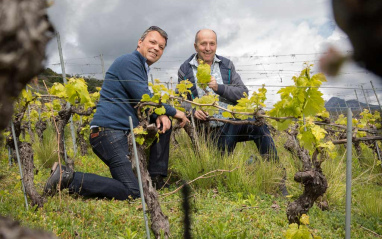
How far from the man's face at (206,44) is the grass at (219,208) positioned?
131cm

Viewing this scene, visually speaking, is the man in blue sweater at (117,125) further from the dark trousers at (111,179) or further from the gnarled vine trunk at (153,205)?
the gnarled vine trunk at (153,205)

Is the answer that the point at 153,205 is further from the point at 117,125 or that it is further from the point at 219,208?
the point at 117,125

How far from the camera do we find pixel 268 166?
456 cm

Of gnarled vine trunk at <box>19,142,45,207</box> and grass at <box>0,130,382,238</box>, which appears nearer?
grass at <box>0,130,382,238</box>

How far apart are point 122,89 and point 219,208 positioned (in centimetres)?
175

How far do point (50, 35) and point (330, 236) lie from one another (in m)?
3.40

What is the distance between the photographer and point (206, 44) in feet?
16.2

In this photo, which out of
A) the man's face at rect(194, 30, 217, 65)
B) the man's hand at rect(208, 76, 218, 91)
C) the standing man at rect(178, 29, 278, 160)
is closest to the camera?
the man's hand at rect(208, 76, 218, 91)

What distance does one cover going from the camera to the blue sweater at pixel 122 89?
388cm

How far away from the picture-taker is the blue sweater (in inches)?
153

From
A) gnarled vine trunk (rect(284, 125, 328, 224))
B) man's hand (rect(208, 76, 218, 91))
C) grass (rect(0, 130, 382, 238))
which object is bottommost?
grass (rect(0, 130, 382, 238))

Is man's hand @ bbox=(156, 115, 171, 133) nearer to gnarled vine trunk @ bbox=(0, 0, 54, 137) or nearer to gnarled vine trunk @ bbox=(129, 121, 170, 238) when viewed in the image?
gnarled vine trunk @ bbox=(129, 121, 170, 238)

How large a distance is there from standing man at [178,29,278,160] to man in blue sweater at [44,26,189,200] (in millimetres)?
905

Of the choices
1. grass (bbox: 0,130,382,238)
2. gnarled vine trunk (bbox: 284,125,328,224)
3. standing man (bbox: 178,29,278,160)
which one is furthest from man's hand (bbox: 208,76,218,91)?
gnarled vine trunk (bbox: 284,125,328,224)
